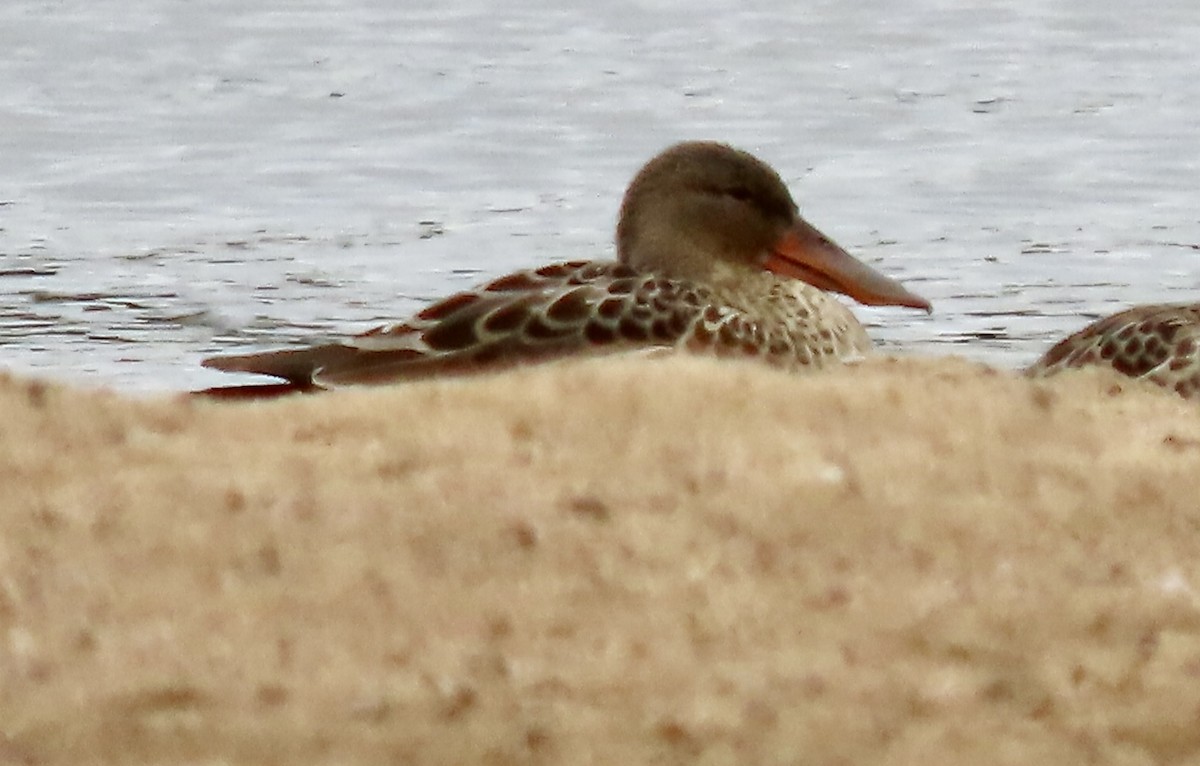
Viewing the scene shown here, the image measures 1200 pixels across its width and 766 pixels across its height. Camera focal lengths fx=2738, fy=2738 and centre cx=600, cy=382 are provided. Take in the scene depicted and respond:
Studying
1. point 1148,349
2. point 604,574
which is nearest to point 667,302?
point 1148,349

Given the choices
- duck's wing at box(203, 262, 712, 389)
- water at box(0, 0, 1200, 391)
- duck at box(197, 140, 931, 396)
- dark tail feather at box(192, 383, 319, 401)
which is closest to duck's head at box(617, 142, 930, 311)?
duck at box(197, 140, 931, 396)

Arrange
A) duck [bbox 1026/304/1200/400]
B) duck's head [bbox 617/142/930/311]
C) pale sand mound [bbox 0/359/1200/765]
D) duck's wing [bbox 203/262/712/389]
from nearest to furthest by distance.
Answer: pale sand mound [bbox 0/359/1200/765]
duck's wing [bbox 203/262/712/389]
duck's head [bbox 617/142/930/311]
duck [bbox 1026/304/1200/400]

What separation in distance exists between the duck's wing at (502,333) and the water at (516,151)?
1.98m

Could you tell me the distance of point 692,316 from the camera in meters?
7.29

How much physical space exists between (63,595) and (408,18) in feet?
52.9

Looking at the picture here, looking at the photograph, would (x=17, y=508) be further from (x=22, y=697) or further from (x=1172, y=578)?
(x=1172, y=578)

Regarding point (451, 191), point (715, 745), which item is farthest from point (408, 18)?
point (715, 745)

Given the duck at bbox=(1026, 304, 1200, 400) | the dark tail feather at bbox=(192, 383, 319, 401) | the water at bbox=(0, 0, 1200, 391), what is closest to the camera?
the dark tail feather at bbox=(192, 383, 319, 401)

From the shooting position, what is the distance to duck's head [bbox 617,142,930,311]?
8.13 meters

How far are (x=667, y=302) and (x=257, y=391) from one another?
1108 mm

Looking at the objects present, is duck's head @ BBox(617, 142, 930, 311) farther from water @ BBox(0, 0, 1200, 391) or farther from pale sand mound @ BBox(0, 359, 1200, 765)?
pale sand mound @ BBox(0, 359, 1200, 765)

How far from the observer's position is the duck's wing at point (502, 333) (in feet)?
23.0

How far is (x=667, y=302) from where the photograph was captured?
286 inches

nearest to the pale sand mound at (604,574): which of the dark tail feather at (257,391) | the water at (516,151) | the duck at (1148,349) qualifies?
the dark tail feather at (257,391)
